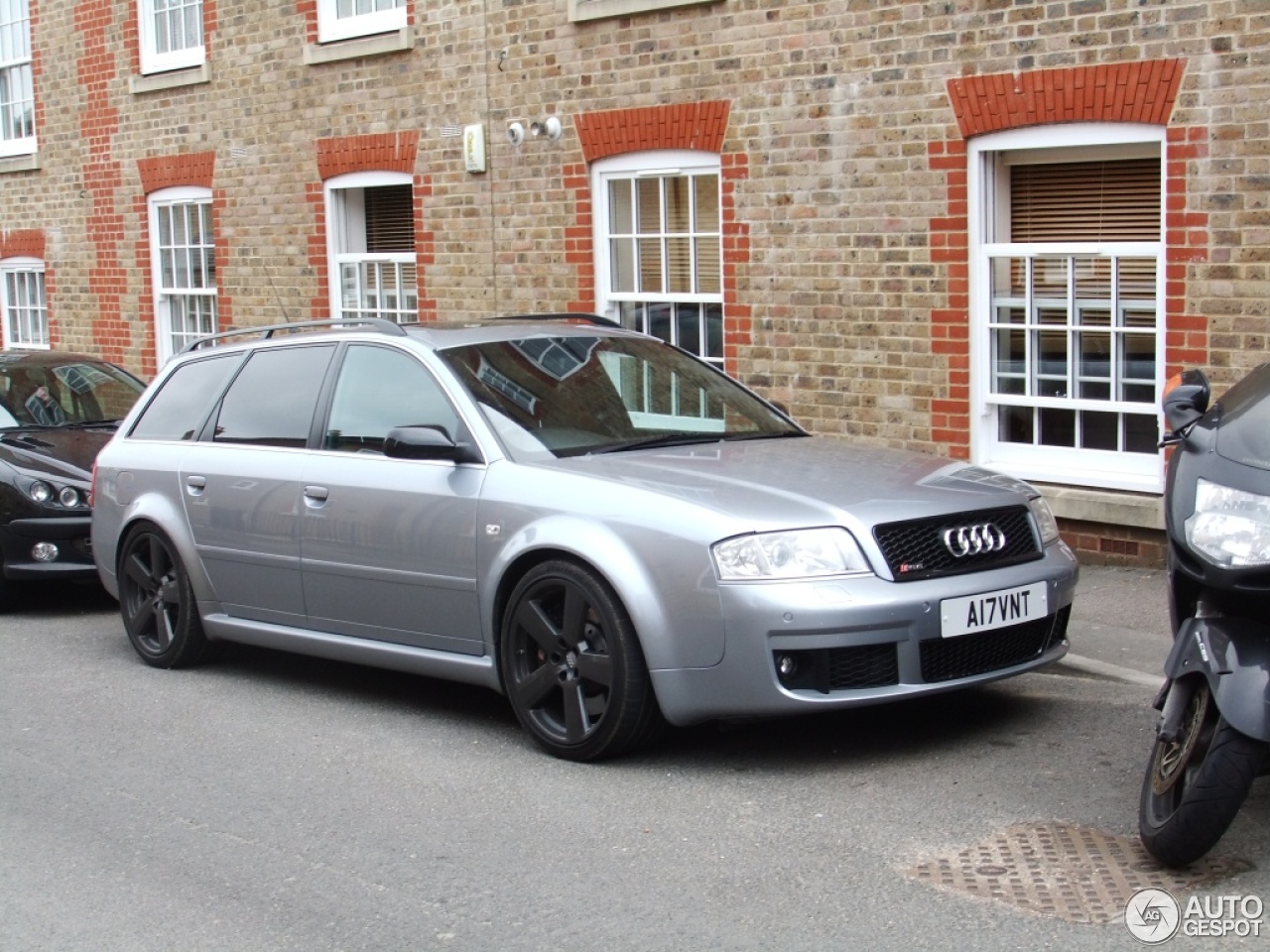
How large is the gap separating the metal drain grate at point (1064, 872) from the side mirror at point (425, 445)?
2583 millimetres

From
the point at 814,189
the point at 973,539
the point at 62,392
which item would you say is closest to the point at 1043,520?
the point at 973,539

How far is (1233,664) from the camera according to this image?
465 cm

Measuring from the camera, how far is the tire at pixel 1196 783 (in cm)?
455

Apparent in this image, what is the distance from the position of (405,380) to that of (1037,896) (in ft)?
11.8

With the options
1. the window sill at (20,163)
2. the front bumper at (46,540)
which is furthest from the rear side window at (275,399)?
the window sill at (20,163)

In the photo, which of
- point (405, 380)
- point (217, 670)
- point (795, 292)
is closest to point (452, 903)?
point (405, 380)

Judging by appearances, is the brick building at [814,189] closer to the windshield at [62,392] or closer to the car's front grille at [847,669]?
the windshield at [62,392]

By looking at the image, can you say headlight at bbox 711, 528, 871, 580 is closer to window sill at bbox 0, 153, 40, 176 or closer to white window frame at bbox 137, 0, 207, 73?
white window frame at bbox 137, 0, 207, 73

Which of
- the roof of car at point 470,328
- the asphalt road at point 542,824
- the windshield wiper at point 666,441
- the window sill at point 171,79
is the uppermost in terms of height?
the window sill at point 171,79

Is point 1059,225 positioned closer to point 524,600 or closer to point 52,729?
point 524,600

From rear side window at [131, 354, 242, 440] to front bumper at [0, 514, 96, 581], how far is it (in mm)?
1689

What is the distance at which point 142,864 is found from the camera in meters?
5.45

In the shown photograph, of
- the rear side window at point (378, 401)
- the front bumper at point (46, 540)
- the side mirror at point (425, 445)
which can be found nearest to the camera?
the side mirror at point (425, 445)

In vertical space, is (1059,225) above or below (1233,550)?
above
